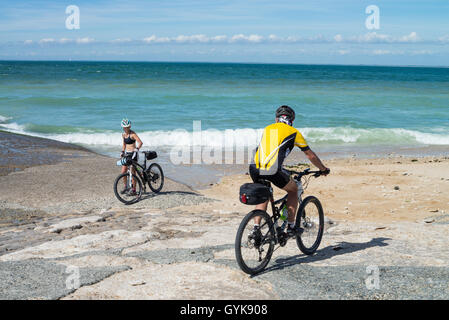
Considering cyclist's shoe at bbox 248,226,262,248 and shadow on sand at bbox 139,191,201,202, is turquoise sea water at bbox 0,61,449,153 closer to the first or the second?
shadow on sand at bbox 139,191,201,202

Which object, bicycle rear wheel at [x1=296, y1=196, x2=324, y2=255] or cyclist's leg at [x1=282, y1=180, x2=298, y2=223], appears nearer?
cyclist's leg at [x1=282, y1=180, x2=298, y2=223]

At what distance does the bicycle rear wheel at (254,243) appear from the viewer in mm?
5118

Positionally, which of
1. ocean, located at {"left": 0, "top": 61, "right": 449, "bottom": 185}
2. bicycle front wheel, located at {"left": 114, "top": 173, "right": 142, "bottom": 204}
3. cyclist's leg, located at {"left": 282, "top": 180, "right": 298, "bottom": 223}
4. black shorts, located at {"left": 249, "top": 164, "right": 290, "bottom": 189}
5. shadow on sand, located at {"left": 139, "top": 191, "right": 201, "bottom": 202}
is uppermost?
ocean, located at {"left": 0, "top": 61, "right": 449, "bottom": 185}

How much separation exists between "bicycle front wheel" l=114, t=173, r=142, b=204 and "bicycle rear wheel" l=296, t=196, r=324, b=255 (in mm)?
5202

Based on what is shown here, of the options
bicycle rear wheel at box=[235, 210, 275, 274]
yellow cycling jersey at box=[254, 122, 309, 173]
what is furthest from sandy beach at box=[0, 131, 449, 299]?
yellow cycling jersey at box=[254, 122, 309, 173]

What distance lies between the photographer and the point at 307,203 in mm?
6137

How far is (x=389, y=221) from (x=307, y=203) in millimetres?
3570

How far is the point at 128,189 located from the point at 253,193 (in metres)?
5.99

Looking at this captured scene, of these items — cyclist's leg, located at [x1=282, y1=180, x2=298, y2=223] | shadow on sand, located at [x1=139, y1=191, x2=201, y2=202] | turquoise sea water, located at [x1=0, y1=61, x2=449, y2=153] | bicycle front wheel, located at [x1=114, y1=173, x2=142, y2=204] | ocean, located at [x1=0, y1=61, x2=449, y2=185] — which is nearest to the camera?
cyclist's leg, located at [x1=282, y1=180, x2=298, y2=223]

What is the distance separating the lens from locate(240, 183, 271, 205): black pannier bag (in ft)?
17.0

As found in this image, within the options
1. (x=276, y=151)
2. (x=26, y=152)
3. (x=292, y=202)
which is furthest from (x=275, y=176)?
(x=26, y=152)

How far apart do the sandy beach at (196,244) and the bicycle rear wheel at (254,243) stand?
0.16 meters

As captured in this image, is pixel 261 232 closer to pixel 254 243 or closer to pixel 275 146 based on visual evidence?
pixel 254 243

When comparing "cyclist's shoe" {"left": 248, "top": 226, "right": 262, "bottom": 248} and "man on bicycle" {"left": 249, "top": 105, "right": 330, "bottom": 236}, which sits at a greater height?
"man on bicycle" {"left": 249, "top": 105, "right": 330, "bottom": 236}
